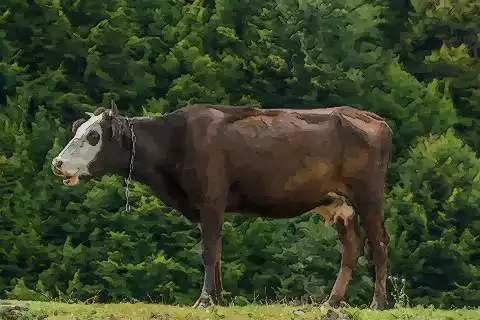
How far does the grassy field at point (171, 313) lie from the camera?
26.9 feet

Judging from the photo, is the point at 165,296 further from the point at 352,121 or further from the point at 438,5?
the point at 352,121

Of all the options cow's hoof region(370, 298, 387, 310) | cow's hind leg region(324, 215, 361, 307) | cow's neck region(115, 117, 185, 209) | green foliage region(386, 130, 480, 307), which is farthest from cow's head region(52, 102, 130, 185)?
green foliage region(386, 130, 480, 307)

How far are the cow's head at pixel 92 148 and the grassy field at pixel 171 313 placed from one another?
1.37 meters

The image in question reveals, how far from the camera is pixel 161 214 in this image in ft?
78.5

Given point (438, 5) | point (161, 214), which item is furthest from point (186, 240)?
point (438, 5)

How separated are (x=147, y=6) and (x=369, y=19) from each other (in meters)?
6.15

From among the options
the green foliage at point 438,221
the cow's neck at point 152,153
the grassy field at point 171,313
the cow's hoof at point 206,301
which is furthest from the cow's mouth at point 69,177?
the green foliage at point 438,221

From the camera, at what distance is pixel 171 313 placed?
27.6ft

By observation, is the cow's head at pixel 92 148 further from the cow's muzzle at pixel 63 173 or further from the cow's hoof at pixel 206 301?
the cow's hoof at pixel 206 301

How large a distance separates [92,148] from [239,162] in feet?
4.41

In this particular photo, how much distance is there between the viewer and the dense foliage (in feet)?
76.7

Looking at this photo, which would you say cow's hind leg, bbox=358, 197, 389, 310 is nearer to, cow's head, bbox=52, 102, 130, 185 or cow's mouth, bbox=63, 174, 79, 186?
cow's head, bbox=52, 102, 130, 185

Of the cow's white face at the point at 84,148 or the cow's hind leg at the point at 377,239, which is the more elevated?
the cow's white face at the point at 84,148

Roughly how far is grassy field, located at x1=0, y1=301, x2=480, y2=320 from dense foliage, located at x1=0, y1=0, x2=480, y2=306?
1195 centimetres
